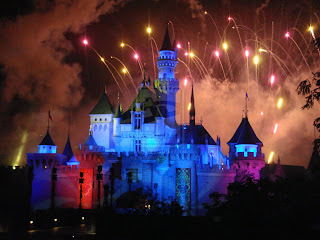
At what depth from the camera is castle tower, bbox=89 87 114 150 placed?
83812 millimetres

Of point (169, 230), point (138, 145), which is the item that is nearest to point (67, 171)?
point (138, 145)

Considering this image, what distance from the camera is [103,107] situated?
85.6 metres

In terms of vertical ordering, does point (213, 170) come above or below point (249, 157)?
below

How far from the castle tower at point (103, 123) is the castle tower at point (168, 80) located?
665 cm

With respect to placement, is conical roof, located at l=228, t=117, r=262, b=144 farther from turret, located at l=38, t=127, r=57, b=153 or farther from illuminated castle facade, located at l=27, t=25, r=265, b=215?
turret, located at l=38, t=127, r=57, b=153

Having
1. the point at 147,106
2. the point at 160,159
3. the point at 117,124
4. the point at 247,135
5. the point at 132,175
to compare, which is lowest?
the point at 132,175

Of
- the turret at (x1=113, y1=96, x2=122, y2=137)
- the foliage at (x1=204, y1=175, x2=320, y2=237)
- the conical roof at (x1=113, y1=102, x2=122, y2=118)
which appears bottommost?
the foliage at (x1=204, y1=175, x2=320, y2=237)

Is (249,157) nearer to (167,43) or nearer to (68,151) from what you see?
(167,43)

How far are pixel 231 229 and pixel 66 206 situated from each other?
1606 inches

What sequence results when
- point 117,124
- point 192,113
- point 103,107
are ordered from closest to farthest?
point 192,113
point 117,124
point 103,107

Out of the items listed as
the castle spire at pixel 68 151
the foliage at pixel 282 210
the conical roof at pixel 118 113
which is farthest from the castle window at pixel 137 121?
the foliage at pixel 282 210

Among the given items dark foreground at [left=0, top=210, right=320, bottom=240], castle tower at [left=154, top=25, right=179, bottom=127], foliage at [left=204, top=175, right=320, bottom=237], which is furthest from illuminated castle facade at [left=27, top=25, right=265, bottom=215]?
foliage at [left=204, top=175, right=320, bottom=237]

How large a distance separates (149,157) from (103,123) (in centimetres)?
1044

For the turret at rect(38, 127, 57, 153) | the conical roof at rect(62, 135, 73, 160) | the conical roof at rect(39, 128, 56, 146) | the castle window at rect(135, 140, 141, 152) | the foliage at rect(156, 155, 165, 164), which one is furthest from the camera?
the conical roof at rect(62, 135, 73, 160)
